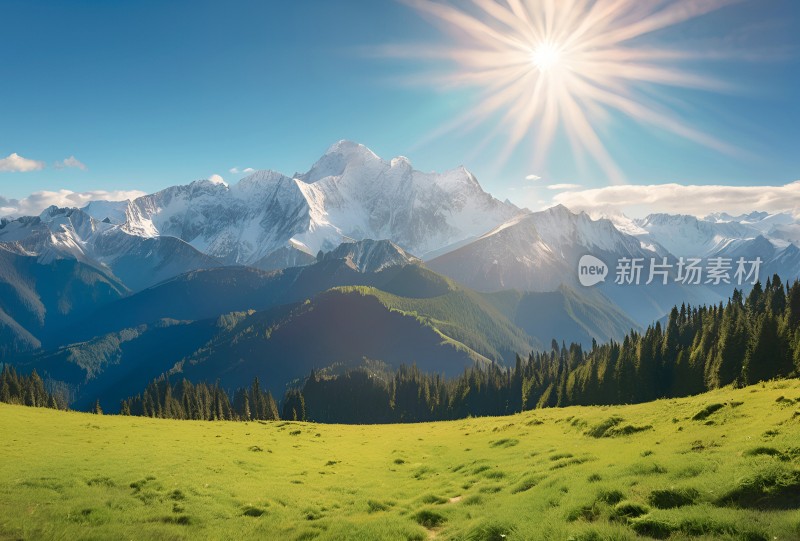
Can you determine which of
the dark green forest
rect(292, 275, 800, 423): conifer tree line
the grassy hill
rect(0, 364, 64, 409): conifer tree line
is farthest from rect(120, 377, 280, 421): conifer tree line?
the grassy hill

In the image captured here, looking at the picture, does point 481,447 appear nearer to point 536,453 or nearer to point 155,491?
point 536,453

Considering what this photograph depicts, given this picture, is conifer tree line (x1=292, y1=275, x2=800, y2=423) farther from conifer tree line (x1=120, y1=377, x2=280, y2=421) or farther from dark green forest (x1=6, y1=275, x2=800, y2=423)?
conifer tree line (x1=120, y1=377, x2=280, y2=421)

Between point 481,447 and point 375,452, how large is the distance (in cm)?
1147

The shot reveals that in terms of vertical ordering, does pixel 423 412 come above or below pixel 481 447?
below

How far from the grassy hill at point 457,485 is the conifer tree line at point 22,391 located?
116429mm

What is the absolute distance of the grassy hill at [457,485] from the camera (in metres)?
16.7

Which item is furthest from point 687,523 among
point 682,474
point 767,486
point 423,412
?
point 423,412

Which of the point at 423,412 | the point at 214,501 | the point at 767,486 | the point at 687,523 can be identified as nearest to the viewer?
the point at 687,523

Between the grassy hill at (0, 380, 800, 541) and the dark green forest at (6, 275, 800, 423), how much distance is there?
41813 mm

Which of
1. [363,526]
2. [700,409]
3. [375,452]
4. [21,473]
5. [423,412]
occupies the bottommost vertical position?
[423,412]

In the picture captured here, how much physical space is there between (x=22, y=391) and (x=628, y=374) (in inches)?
6722

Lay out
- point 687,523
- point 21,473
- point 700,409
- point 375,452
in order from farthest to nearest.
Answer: point 375,452 < point 700,409 < point 21,473 < point 687,523

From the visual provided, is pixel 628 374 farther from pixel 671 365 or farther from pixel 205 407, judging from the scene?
pixel 205 407

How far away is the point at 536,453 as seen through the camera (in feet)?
113
